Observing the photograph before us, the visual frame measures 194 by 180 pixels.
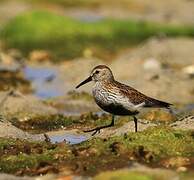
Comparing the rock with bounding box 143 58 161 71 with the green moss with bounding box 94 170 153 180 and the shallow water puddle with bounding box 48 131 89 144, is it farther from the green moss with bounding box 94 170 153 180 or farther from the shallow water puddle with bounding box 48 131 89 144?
the green moss with bounding box 94 170 153 180

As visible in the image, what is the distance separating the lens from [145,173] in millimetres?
10273

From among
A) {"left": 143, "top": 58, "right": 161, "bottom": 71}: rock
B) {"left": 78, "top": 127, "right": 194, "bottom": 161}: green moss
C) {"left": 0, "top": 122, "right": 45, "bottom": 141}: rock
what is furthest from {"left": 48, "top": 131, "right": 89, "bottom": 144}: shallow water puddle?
{"left": 143, "top": 58, "right": 161, "bottom": 71}: rock

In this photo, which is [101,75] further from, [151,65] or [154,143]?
[151,65]

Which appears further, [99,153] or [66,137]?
[66,137]

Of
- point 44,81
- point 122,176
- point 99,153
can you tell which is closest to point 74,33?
point 44,81

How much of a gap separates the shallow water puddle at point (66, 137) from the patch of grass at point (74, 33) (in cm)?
1260

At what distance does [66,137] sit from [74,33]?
15216mm

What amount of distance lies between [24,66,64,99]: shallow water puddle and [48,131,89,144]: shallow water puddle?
5.82 metres

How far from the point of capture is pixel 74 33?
28297 millimetres

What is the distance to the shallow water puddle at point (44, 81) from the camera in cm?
2013

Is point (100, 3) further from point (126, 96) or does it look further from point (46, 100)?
point (126, 96)

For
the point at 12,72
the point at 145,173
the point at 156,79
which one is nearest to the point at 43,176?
the point at 145,173

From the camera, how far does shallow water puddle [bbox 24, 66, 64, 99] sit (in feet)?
66.1

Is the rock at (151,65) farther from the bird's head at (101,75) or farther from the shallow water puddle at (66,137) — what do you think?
the bird's head at (101,75)
